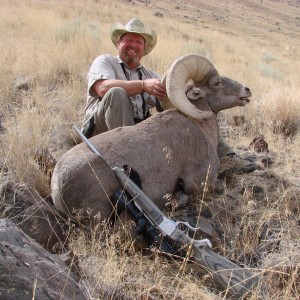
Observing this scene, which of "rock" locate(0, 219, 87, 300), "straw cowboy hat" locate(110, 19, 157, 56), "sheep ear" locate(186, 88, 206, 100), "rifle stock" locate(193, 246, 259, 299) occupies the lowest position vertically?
"rifle stock" locate(193, 246, 259, 299)

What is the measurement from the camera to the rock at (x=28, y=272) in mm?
1982

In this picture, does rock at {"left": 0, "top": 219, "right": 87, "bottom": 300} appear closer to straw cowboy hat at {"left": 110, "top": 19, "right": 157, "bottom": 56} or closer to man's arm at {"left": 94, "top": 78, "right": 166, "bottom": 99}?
man's arm at {"left": 94, "top": 78, "right": 166, "bottom": 99}

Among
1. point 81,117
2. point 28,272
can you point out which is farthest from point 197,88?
point 28,272

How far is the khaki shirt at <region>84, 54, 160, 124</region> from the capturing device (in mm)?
5492

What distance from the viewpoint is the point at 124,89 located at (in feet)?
17.2

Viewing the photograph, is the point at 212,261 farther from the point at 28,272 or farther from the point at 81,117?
the point at 81,117

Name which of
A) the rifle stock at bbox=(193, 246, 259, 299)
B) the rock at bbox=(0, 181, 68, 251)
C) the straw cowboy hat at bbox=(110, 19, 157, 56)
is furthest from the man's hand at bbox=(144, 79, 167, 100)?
the rifle stock at bbox=(193, 246, 259, 299)

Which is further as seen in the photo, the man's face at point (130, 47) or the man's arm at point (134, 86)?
the man's face at point (130, 47)

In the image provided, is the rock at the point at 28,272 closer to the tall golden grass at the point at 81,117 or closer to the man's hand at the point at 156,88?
the tall golden grass at the point at 81,117

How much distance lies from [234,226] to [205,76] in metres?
2.01

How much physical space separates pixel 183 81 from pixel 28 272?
10.7 ft

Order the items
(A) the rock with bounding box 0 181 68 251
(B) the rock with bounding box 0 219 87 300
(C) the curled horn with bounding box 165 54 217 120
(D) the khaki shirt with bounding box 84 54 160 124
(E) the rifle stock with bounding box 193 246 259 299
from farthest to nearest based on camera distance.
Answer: (D) the khaki shirt with bounding box 84 54 160 124 < (C) the curled horn with bounding box 165 54 217 120 < (A) the rock with bounding box 0 181 68 251 < (E) the rifle stock with bounding box 193 246 259 299 < (B) the rock with bounding box 0 219 87 300

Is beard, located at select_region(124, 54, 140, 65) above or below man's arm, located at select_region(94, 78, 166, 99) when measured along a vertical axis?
above

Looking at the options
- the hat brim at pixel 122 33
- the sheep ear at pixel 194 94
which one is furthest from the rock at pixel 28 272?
the hat brim at pixel 122 33
